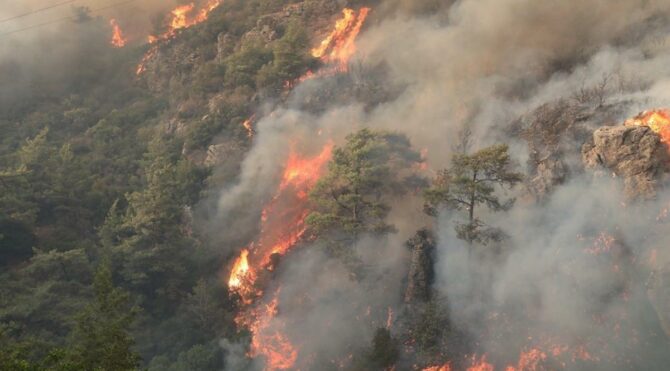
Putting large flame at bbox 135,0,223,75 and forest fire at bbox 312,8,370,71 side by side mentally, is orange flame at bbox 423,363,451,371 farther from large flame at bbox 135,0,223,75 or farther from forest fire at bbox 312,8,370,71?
large flame at bbox 135,0,223,75

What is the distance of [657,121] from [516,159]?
8.60 metres

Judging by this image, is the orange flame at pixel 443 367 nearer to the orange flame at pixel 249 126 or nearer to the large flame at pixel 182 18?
the orange flame at pixel 249 126

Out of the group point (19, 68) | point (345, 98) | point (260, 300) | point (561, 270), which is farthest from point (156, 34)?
point (561, 270)

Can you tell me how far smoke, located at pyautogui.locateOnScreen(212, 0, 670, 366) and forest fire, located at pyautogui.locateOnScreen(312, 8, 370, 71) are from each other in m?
1.47

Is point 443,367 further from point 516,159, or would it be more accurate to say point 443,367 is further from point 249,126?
point 249,126

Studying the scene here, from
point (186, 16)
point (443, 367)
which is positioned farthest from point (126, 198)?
point (186, 16)

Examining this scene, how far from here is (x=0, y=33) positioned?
278 ft

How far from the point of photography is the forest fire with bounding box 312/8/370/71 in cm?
5909

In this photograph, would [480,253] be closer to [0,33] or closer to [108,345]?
[108,345]

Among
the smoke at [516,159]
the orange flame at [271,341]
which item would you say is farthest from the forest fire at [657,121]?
the orange flame at [271,341]

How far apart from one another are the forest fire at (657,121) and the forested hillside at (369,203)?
0.37 ft

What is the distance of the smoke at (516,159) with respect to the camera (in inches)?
1293

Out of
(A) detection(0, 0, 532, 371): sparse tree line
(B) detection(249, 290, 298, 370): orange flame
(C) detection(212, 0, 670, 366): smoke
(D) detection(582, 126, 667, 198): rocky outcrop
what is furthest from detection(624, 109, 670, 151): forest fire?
(B) detection(249, 290, 298, 370): orange flame

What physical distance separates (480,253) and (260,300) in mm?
14792
